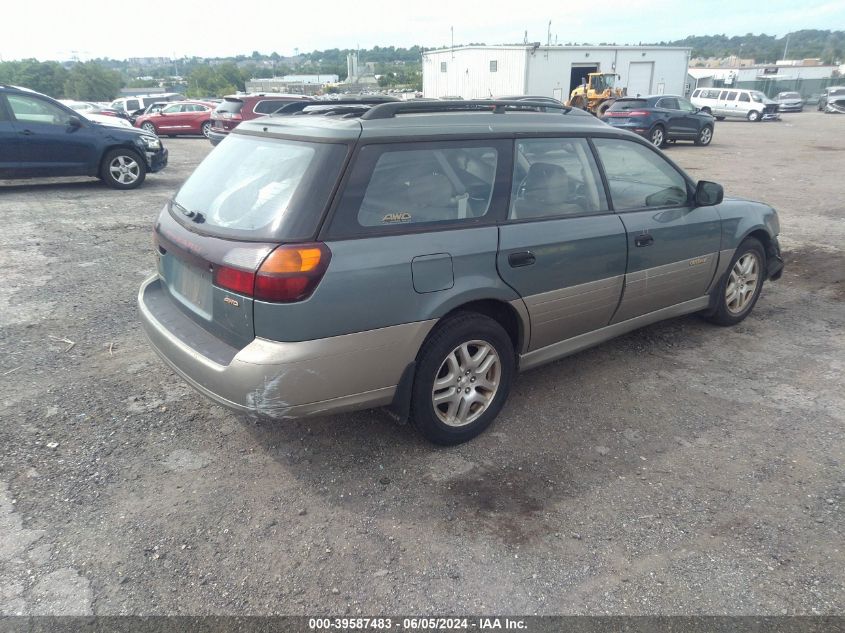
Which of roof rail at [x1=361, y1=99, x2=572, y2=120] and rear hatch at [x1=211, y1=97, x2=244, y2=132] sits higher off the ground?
roof rail at [x1=361, y1=99, x2=572, y2=120]

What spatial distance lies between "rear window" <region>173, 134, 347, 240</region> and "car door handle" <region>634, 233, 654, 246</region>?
6.82 ft

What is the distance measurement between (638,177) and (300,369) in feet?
9.00

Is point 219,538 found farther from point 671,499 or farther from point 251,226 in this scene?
point 671,499

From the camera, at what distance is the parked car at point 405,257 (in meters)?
2.79

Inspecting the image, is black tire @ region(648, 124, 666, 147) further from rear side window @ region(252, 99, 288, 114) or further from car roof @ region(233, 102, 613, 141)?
car roof @ region(233, 102, 613, 141)

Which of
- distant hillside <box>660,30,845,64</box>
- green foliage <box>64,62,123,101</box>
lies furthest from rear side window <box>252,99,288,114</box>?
distant hillside <box>660,30,845,64</box>

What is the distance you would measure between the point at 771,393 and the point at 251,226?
342cm

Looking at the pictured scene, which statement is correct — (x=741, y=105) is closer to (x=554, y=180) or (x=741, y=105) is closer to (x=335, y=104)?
(x=554, y=180)

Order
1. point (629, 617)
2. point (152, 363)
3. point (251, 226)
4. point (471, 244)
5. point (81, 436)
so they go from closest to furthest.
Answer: point (629, 617), point (251, 226), point (471, 244), point (81, 436), point (152, 363)

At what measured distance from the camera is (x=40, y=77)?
6419 centimetres

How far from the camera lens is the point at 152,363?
14.4 feet

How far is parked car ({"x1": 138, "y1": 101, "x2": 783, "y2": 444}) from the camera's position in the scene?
2.79 metres

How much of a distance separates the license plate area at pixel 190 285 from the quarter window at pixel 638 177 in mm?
2511

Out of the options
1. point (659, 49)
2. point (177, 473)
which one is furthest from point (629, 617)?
point (659, 49)
